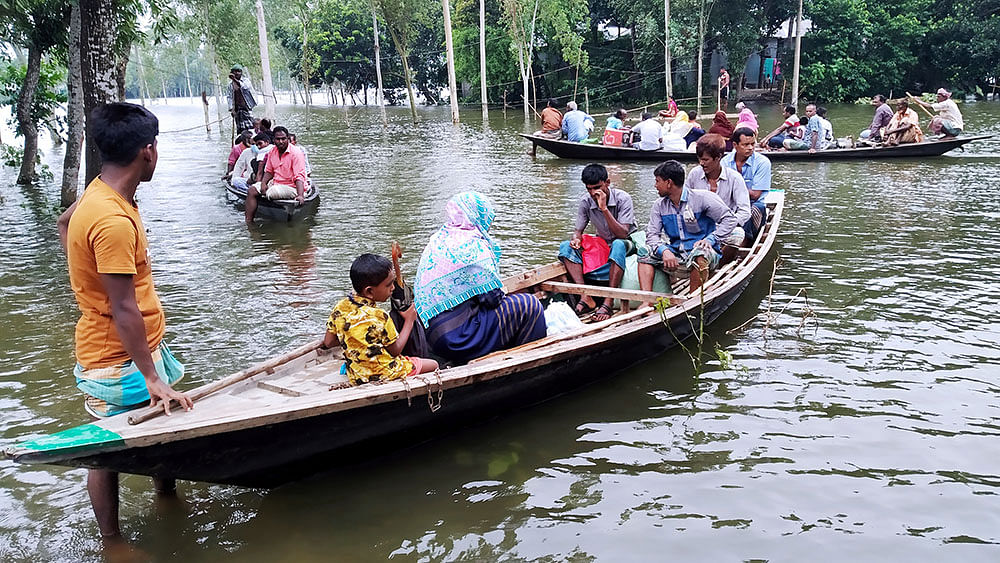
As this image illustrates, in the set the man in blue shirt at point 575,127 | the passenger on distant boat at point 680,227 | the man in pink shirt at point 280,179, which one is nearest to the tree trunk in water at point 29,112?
the man in pink shirt at point 280,179

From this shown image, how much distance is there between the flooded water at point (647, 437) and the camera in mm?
3432

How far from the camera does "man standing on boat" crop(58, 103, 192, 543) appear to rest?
8.54 feet

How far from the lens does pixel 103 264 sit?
2.58 m

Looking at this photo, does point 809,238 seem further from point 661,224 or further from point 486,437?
point 486,437

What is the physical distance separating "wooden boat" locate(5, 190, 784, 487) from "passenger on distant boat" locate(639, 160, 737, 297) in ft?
1.55

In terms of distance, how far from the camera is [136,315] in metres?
2.71

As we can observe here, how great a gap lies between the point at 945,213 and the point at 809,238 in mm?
2567

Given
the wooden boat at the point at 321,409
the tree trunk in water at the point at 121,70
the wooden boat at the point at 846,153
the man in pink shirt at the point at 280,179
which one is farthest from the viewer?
the wooden boat at the point at 846,153

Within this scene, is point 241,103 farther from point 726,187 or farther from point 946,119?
point 946,119

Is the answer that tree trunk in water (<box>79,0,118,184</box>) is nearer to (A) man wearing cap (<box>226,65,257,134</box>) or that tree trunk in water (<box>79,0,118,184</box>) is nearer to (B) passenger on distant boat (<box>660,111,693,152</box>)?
(A) man wearing cap (<box>226,65,257,134</box>)

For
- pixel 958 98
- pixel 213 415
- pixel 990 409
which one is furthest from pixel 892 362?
pixel 958 98

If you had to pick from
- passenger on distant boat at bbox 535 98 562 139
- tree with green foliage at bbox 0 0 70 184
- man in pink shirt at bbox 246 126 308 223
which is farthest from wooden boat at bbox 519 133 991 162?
tree with green foliage at bbox 0 0 70 184

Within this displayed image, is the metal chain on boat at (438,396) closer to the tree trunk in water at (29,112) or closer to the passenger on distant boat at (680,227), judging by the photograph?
the passenger on distant boat at (680,227)

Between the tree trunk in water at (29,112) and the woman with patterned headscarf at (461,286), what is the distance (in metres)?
11.2
